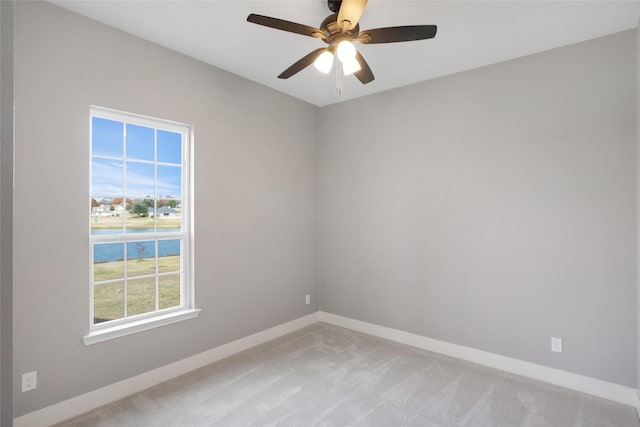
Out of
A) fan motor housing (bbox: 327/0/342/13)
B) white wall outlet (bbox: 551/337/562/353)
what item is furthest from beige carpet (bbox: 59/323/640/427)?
fan motor housing (bbox: 327/0/342/13)

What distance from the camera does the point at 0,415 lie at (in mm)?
542

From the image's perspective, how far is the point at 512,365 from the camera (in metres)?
2.97

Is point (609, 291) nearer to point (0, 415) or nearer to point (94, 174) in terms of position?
point (0, 415)

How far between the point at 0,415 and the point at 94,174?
2422mm

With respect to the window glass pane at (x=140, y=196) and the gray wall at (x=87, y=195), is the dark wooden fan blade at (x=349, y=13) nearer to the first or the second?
the gray wall at (x=87, y=195)

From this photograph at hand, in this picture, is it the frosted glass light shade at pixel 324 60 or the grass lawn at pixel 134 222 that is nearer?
the frosted glass light shade at pixel 324 60

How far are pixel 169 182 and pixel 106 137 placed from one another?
588 millimetres

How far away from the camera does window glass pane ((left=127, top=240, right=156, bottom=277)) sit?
2715 mm

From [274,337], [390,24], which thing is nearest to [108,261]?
[274,337]

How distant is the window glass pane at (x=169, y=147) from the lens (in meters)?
2.93

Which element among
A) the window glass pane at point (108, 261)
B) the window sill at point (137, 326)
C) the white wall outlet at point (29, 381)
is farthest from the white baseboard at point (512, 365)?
the white wall outlet at point (29, 381)

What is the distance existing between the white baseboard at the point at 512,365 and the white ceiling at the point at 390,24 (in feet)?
8.78

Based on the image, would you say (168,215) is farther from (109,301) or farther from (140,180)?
(109,301)

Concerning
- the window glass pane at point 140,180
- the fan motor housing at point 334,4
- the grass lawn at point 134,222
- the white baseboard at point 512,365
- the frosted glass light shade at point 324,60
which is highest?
the fan motor housing at point 334,4
